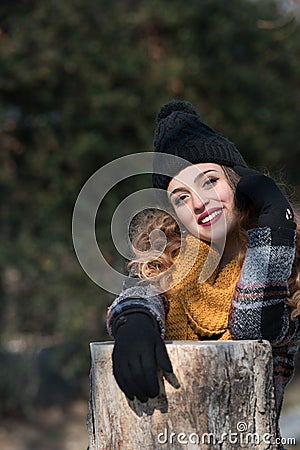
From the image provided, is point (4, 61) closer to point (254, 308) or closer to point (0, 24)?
point (0, 24)

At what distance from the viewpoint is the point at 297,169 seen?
24.4 feet

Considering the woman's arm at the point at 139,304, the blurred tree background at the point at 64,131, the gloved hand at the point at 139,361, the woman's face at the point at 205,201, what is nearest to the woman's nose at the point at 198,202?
the woman's face at the point at 205,201

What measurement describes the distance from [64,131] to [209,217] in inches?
172

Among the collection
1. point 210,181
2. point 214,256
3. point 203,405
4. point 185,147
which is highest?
point 185,147

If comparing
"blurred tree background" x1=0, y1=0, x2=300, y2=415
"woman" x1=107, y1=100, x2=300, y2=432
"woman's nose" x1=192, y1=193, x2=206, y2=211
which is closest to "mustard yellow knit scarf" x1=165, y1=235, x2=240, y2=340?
"woman" x1=107, y1=100, x2=300, y2=432

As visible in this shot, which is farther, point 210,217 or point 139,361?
point 210,217

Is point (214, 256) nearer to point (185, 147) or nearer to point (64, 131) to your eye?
point (185, 147)

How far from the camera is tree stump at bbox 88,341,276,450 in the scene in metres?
1.62

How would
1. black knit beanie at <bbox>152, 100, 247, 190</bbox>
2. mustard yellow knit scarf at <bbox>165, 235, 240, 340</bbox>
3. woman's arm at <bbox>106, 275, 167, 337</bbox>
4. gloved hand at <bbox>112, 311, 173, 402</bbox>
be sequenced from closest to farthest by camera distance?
gloved hand at <bbox>112, 311, 173, 402</bbox> < woman's arm at <bbox>106, 275, 167, 337</bbox> < mustard yellow knit scarf at <bbox>165, 235, 240, 340</bbox> < black knit beanie at <bbox>152, 100, 247, 190</bbox>

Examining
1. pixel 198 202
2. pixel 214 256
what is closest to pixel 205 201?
pixel 198 202

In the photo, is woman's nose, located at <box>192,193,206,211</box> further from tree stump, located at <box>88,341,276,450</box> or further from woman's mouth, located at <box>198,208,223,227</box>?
tree stump, located at <box>88,341,276,450</box>

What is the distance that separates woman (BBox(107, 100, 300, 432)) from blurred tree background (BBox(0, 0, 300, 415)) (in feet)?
11.8

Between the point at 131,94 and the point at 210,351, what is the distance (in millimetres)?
4781

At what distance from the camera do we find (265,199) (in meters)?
1.90
